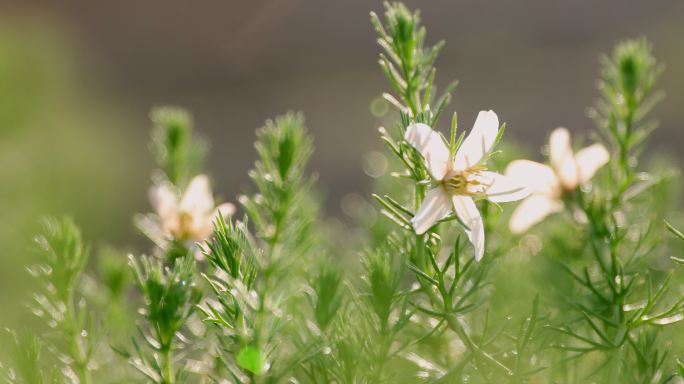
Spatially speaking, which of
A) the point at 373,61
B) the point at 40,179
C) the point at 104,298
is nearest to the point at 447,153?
the point at 104,298

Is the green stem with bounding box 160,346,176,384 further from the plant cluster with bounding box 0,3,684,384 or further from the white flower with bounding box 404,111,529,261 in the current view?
the white flower with bounding box 404,111,529,261

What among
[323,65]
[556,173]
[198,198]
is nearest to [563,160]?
[556,173]

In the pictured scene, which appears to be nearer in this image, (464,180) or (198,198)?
(464,180)

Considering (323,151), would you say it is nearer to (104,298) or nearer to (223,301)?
(104,298)

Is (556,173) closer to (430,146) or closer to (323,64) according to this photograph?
(430,146)

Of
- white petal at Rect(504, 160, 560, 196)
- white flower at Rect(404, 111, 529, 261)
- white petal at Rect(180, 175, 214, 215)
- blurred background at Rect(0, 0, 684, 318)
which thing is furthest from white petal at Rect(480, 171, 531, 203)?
blurred background at Rect(0, 0, 684, 318)

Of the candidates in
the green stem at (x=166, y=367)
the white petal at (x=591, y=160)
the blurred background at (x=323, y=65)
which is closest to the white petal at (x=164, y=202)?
the green stem at (x=166, y=367)
